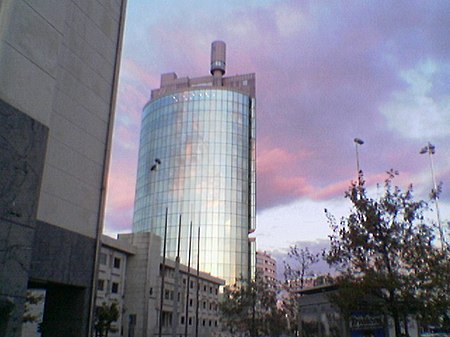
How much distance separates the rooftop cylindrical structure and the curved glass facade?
46.4ft

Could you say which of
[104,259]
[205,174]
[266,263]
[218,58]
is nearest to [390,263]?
[104,259]

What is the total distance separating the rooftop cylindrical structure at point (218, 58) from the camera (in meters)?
138

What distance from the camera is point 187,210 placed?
11794 cm

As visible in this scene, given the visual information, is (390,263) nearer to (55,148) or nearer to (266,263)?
(55,148)

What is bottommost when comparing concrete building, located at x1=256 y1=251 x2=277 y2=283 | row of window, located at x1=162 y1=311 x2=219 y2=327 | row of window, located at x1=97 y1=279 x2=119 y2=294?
row of window, located at x1=162 y1=311 x2=219 y2=327

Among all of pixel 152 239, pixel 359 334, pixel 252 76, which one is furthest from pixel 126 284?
pixel 252 76

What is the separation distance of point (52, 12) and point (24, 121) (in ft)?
13.8

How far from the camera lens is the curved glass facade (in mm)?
116500

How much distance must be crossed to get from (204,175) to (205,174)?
14.6 inches

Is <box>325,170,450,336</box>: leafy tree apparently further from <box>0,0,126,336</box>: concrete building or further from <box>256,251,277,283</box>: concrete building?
<box>256,251,277,283</box>: concrete building

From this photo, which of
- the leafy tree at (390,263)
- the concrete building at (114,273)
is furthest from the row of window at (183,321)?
the leafy tree at (390,263)

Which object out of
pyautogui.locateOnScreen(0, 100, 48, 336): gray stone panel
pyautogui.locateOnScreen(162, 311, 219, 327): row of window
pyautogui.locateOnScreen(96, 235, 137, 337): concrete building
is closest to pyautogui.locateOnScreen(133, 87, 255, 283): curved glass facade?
pyautogui.locateOnScreen(162, 311, 219, 327): row of window

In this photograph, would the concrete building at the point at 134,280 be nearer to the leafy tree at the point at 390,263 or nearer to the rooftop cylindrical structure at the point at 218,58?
the leafy tree at the point at 390,263

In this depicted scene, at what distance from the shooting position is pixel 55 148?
→ 1695 centimetres
